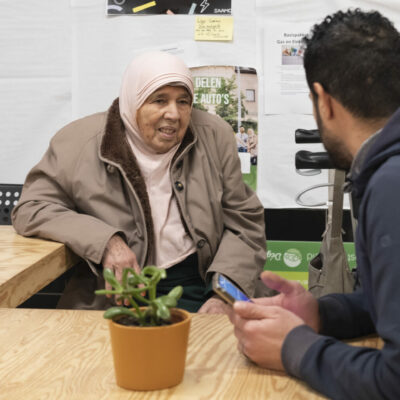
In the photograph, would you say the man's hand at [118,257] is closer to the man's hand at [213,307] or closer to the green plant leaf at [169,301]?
the man's hand at [213,307]

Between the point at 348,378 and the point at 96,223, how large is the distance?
3.43 ft

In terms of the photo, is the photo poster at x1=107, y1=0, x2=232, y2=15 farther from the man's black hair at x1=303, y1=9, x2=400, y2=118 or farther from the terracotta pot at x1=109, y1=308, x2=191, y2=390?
the terracotta pot at x1=109, y1=308, x2=191, y2=390

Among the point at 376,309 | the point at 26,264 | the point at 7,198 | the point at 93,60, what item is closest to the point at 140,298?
the point at 376,309

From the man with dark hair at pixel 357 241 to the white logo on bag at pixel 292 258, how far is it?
1.44 meters

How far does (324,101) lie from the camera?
101 cm

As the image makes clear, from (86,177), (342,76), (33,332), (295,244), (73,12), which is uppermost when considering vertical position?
(73,12)

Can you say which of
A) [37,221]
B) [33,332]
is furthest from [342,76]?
A: [37,221]

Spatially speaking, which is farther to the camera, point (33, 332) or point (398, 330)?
point (33, 332)

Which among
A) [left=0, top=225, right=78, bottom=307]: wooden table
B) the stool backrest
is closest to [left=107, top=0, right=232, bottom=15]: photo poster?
the stool backrest

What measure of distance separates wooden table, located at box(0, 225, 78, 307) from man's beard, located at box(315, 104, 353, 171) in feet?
2.40

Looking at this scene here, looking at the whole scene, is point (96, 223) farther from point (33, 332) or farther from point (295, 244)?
point (295, 244)

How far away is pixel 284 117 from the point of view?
8.24 feet

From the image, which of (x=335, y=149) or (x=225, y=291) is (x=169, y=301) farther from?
(x=335, y=149)

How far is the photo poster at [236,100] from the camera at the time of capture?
8.23ft
